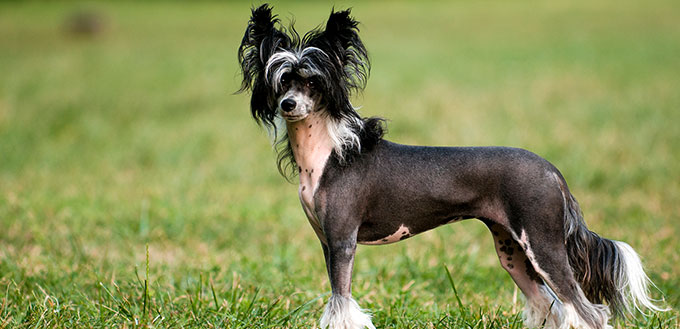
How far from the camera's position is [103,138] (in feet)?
38.1

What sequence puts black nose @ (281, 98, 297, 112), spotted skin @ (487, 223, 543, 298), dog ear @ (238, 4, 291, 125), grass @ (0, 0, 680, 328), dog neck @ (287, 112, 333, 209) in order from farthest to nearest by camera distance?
grass @ (0, 0, 680, 328) < spotted skin @ (487, 223, 543, 298) < dog neck @ (287, 112, 333, 209) < dog ear @ (238, 4, 291, 125) < black nose @ (281, 98, 297, 112)

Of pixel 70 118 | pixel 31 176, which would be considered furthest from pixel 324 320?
pixel 70 118

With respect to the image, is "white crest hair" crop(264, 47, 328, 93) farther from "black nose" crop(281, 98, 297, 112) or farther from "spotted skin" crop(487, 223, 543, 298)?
"spotted skin" crop(487, 223, 543, 298)

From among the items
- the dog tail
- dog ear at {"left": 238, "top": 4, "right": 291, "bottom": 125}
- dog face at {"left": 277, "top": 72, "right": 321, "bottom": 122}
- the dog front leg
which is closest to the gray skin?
the dog front leg

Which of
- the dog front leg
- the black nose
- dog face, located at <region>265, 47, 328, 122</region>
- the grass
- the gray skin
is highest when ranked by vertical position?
dog face, located at <region>265, 47, 328, 122</region>

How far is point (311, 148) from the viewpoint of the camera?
353 centimetres

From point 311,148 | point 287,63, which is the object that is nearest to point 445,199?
point 311,148

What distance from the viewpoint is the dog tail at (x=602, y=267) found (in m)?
3.53

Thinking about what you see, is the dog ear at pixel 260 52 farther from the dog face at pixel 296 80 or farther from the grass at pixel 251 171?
the grass at pixel 251 171

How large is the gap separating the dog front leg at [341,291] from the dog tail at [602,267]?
107 centimetres

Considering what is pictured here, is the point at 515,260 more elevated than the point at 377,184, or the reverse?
the point at 377,184

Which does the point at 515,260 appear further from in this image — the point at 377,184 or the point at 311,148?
the point at 311,148

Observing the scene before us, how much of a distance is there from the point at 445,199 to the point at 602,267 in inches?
35.7

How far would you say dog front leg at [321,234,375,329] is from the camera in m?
3.38
